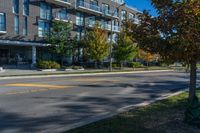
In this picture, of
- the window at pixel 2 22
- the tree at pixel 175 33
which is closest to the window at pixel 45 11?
the window at pixel 2 22

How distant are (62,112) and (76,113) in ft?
1.45

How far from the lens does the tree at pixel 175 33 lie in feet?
22.3

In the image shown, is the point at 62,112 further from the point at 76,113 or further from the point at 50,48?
the point at 50,48

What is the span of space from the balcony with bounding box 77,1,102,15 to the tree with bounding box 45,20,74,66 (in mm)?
7578

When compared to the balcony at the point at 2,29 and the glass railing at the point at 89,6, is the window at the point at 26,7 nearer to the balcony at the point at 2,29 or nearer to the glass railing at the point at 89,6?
the balcony at the point at 2,29

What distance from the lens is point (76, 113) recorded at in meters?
9.16

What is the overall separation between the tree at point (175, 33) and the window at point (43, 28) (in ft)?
119

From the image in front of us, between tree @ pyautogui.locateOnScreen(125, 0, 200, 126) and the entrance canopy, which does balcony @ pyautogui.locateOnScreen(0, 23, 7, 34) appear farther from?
tree @ pyautogui.locateOnScreen(125, 0, 200, 126)

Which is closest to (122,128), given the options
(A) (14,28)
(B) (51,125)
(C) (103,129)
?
(C) (103,129)

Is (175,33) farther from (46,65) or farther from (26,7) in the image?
(26,7)

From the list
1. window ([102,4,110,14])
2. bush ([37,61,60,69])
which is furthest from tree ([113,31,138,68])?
bush ([37,61,60,69])

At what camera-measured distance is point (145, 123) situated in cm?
738

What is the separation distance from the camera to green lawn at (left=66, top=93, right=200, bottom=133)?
6.70 m

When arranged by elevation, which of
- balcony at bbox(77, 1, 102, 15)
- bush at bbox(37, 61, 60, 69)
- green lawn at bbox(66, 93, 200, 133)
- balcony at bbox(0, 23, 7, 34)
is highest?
balcony at bbox(77, 1, 102, 15)
